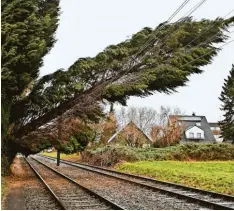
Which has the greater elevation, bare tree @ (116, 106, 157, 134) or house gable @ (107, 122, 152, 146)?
bare tree @ (116, 106, 157, 134)

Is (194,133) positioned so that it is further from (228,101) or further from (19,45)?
(19,45)

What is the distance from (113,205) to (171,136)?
36176 millimetres

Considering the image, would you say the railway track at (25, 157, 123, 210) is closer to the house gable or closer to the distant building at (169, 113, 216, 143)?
the house gable

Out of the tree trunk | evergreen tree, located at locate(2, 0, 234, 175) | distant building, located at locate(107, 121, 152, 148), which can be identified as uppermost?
evergreen tree, located at locate(2, 0, 234, 175)

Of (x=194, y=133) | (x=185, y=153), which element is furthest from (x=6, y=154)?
(x=194, y=133)

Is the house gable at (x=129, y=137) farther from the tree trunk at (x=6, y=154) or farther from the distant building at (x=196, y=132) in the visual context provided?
the distant building at (x=196, y=132)

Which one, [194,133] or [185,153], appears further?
[194,133]

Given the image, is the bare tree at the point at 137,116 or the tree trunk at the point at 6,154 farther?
the bare tree at the point at 137,116

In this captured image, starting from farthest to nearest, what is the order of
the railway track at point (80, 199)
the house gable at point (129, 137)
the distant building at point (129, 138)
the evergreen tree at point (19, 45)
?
the house gable at point (129, 137) < the distant building at point (129, 138) < the evergreen tree at point (19, 45) < the railway track at point (80, 199)

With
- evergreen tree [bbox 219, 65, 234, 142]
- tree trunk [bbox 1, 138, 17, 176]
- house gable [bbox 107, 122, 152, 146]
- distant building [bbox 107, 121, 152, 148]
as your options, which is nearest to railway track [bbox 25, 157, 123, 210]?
tree trunk [bbox 1, 138, 17, 176]

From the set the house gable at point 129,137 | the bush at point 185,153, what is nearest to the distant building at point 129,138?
the house gable at point 129,137

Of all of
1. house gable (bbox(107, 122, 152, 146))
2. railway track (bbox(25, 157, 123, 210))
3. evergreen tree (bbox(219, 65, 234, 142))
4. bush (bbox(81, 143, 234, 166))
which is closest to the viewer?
railway track (bbox(25, 157, 123, 210))

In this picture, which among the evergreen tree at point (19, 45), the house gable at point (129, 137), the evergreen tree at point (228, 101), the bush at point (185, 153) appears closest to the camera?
the evergreen tree at point (19, 45)

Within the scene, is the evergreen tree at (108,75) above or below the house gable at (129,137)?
above
